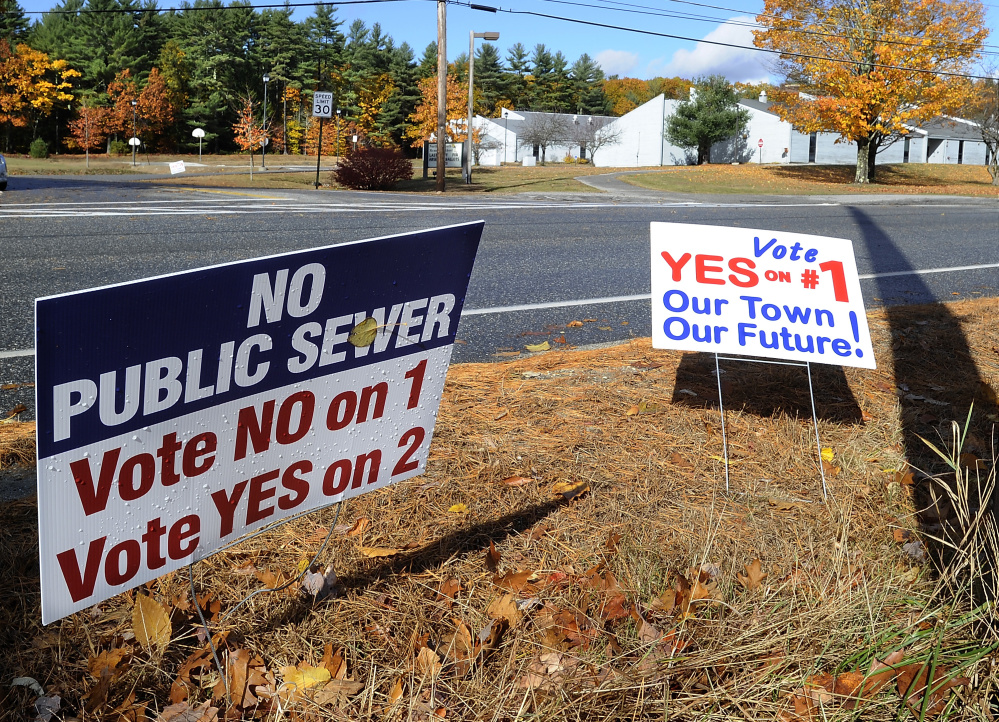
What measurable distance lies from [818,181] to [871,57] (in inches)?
205

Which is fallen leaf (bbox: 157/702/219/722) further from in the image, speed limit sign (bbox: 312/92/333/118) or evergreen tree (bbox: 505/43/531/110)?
evergreen tree (bbox: 505/43/531/110)

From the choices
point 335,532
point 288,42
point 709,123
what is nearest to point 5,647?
point 335,532

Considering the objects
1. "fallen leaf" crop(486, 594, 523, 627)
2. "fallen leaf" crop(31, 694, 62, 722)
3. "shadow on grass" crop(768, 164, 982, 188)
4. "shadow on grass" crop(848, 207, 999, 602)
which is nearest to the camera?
"fallen leaf" crop(31, 694, 62, 722)

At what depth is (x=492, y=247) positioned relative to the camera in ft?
29.9

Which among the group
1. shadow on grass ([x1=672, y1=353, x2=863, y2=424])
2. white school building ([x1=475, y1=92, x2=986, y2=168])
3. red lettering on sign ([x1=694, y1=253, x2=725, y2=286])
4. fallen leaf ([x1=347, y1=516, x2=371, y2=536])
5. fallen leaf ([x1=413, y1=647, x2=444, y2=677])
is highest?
white school building ([x1=475, y1=92, x2=986, y2=168])

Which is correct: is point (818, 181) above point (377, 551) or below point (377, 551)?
above

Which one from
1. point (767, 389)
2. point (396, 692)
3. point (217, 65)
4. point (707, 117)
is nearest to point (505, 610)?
point (396, 692)

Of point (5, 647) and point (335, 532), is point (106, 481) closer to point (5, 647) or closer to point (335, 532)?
point (5, 647)

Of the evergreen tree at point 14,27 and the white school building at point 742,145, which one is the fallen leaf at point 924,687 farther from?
the evergreen tree at point 14,27

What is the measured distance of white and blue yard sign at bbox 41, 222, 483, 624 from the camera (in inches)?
61.1

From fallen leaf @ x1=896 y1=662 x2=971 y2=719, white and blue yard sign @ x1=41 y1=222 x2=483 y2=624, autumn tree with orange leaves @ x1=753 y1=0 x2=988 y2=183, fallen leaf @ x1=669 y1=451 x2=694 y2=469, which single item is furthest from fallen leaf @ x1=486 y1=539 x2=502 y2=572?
autumn tree with orange leaves @ x1=753 y1=0 x2=988 y2=183

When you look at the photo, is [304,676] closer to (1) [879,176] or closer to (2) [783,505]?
(2) [783,505]

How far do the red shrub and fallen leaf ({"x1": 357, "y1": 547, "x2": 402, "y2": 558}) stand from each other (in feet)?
72.2

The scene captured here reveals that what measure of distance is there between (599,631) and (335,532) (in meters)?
0.95
